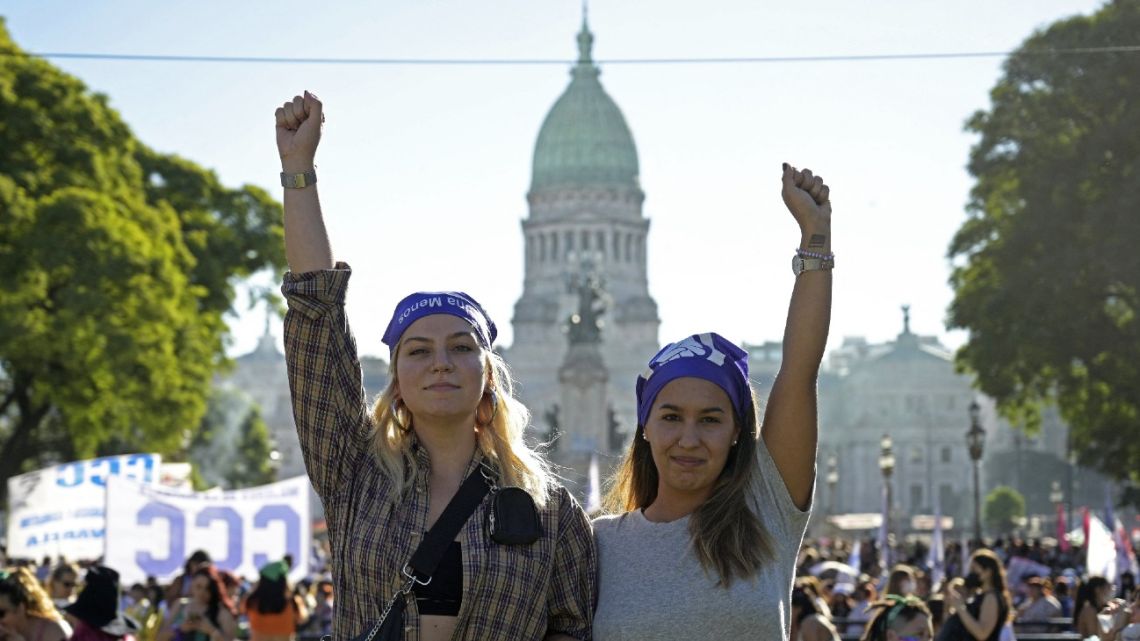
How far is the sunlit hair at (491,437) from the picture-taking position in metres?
5.38

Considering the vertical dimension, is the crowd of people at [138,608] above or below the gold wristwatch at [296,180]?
below

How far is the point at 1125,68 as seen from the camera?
1462 inches

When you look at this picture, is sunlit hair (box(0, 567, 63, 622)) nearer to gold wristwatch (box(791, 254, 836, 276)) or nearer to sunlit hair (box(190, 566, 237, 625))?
sunlit hair (box(190, 566, 237, 625))

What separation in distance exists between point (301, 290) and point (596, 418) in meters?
83.1

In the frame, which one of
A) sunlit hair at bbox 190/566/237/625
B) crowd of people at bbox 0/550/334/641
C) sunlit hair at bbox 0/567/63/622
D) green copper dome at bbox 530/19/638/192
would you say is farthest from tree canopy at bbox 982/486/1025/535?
sunlit hair at bbox 0/567/63/622

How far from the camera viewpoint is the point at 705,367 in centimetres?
546

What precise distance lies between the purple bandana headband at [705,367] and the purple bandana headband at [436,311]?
18.9 inches

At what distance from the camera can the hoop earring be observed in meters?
5.51

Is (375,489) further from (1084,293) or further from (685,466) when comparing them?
(1084,293)

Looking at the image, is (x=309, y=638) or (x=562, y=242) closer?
(x=309, y=638)

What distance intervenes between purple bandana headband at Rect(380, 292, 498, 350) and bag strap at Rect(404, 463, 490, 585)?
427 mm

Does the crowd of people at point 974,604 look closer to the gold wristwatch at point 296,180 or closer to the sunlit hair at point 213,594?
the sunlit hair at point 213,594

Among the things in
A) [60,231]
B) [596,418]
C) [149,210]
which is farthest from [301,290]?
[596,418]

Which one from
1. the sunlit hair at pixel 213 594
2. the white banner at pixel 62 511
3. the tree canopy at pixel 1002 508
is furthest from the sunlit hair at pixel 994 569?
the tree canopy at pixel 1002 508
